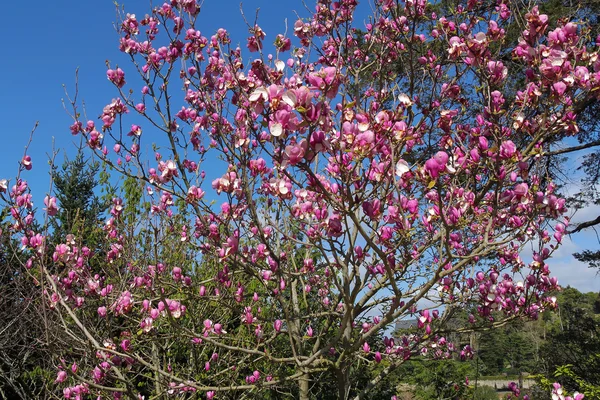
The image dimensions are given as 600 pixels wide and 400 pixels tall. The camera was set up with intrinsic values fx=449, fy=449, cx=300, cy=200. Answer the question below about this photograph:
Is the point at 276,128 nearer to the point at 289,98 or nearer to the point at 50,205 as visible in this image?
A: the point at 289,98

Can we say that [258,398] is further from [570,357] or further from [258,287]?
[570,357]

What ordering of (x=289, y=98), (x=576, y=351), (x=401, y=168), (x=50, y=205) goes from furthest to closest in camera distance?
(x=576, y=351), (x=50, y=205), (x=401, y=168), (x=289, y=98)

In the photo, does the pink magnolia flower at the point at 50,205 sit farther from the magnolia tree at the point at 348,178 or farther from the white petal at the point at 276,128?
the white petal at the point at 276,128

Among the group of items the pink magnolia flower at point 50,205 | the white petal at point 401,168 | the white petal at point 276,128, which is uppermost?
the pink magnolia flower at point 50,205

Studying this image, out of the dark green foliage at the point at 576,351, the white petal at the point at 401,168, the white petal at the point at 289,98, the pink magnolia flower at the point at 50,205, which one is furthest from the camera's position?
the dark green foliage at the point at 576,351

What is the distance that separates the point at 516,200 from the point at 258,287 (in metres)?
4.15

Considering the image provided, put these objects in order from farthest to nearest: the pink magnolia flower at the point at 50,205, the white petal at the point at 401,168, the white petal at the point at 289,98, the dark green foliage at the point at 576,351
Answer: the dark green foliage at the point at 576,351, the pink magnolia flower at the point at 50,205, the white petal at the point at 401,168, the white petal at the point at 289,98

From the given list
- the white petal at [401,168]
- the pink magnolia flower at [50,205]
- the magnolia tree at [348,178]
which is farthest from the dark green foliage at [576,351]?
the pink magnolia flower at [50,205]

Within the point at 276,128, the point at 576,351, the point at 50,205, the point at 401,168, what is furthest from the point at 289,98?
the point at 576,351

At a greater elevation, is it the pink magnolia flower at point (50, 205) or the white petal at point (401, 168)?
the pink magnolia flower at point (50, 205)

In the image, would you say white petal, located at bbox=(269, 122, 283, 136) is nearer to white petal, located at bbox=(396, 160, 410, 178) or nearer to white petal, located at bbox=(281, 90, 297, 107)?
white petal, located at bbox=(281, 90, 297, 107)

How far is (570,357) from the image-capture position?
27.7 feet

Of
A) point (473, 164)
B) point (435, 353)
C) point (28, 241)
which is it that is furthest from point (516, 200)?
point (28, 241)

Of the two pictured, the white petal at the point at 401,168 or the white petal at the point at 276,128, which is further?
the white petal at the point at 401,168
